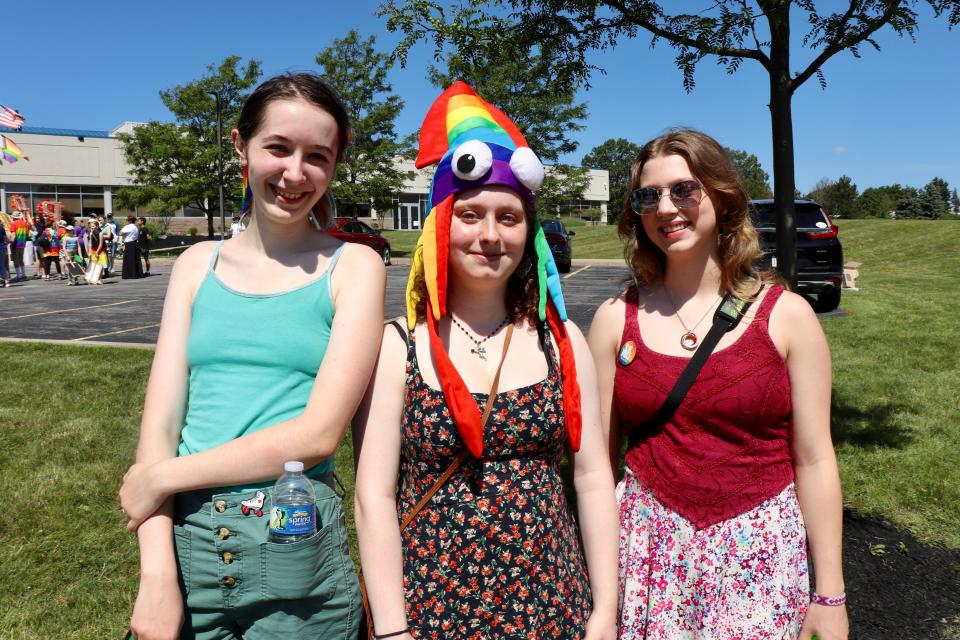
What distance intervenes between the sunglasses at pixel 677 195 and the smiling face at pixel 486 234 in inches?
19.9

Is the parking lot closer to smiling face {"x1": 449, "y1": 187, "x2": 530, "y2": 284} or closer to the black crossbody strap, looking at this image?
the black crossbody strap

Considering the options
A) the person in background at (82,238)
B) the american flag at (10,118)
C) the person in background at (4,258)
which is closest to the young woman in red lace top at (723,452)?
the person in background at (4,258)

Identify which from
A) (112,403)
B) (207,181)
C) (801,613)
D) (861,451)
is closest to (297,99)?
(801,613)

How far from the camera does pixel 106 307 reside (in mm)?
13734

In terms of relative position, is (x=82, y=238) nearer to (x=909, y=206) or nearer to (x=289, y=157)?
(x=289, y=157)

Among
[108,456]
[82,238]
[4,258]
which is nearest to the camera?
[108,456]

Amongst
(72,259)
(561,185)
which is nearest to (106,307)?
(72,259)

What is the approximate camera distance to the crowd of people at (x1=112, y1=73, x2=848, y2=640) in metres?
1.75

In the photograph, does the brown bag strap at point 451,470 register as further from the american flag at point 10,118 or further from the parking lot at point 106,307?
the american flag at point 10,118

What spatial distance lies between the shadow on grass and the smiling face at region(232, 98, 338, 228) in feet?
17.0

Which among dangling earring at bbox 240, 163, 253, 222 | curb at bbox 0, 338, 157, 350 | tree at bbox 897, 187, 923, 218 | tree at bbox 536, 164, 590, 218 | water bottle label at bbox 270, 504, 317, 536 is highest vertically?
tree at bbox 897, 187, 923, 218

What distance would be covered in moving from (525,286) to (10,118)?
29.6 metres

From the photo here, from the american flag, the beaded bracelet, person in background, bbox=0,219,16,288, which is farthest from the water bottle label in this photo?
the american flag

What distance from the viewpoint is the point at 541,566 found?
1899 millimetres
